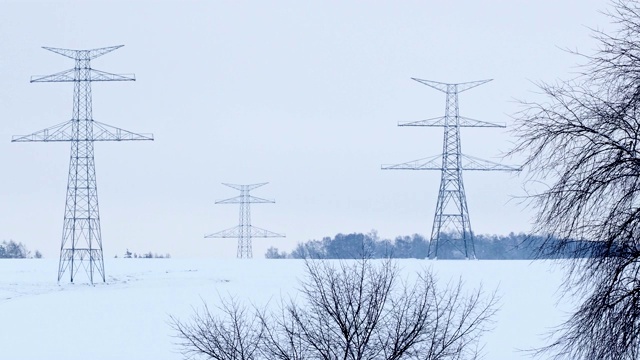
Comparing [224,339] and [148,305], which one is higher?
[224,339]

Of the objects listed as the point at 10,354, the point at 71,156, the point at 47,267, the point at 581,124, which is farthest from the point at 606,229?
the point at 47,267

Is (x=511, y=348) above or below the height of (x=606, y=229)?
below

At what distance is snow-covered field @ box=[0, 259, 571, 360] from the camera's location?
33.3 m

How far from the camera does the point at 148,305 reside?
154 feet

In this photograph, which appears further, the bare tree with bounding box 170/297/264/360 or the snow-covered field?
the snow-covered field

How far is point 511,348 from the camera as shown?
31.9m

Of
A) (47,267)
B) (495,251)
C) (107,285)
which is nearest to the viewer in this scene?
(107,285)

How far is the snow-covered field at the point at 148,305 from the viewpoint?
3331 centimetres

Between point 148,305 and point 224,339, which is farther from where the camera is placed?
point 148,305

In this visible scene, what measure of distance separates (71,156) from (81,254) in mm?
6315

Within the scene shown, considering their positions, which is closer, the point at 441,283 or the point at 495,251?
the point at 441,283

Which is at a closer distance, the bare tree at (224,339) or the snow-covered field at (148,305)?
the bare tree at (224,339)

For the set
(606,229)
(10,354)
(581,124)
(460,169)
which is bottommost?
(10,354)

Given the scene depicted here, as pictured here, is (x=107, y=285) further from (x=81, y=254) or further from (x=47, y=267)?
(x=47, y=267)
